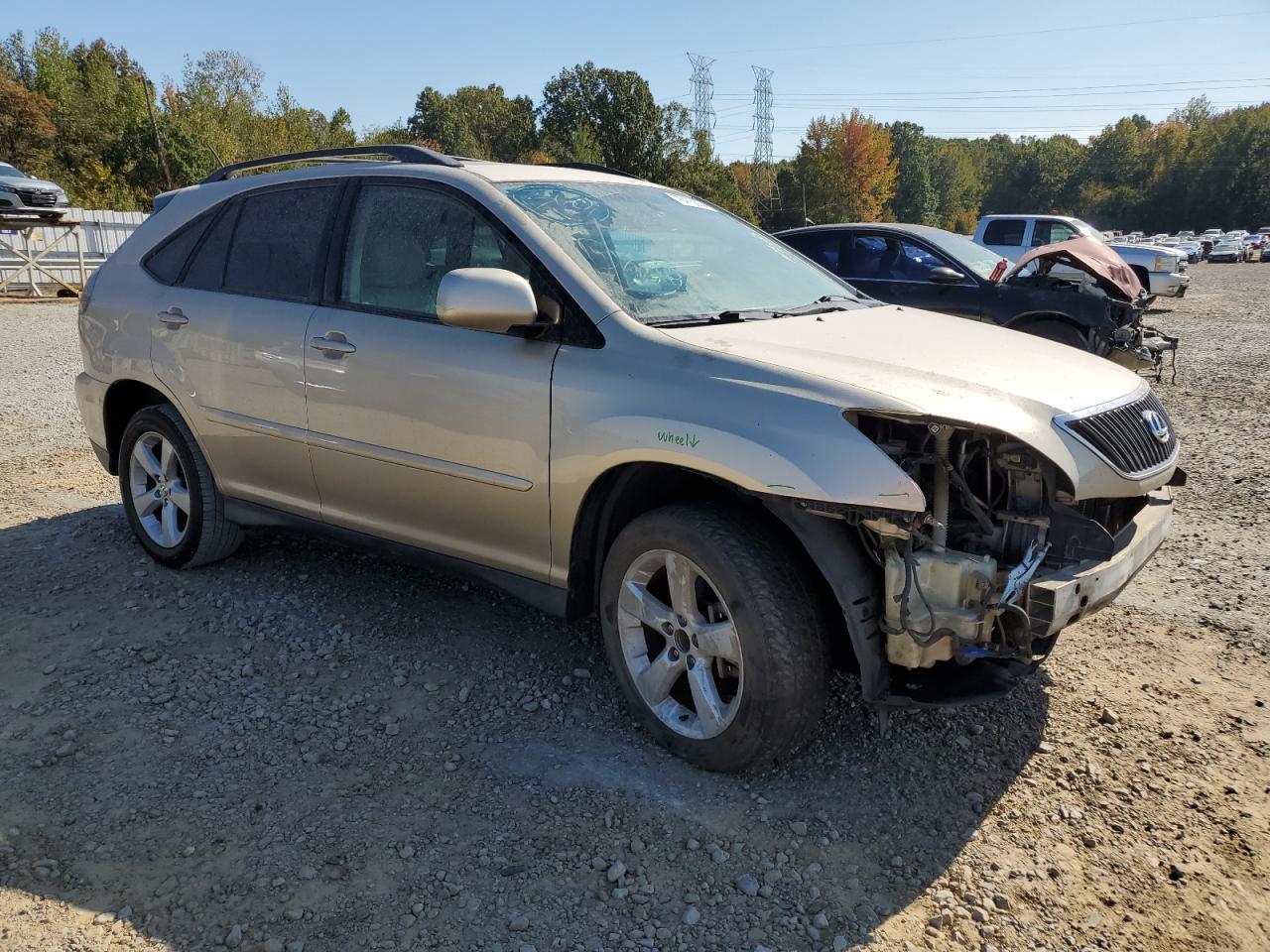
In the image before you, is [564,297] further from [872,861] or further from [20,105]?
[20,105]

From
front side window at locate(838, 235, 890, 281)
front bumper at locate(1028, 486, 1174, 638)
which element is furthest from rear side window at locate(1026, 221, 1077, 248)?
front bumper at locate(1028, 486, 1174, 638)

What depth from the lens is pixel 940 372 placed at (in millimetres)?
2846

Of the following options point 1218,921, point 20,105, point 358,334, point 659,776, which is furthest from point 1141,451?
point 20,105

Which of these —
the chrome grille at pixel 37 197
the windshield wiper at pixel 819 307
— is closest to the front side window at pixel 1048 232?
the windshield wiper at pixel 819 307

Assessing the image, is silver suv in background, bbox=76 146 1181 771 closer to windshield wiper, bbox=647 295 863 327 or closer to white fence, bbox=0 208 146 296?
windshield wiper, bbox=647 295 863 327

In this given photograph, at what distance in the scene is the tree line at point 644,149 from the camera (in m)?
45.3

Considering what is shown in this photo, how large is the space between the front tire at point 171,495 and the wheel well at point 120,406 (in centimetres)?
12

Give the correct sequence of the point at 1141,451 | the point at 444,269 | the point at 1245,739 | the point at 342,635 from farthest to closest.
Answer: the point at 342,635 < the point at 444,269 < the point at 1245,739 < the point at 1141,451

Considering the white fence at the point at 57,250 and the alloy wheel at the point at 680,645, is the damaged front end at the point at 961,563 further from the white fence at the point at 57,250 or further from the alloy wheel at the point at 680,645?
the white fence at the point at 57,250

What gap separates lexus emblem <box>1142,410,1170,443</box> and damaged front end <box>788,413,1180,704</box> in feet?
1.66

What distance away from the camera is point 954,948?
2348mm

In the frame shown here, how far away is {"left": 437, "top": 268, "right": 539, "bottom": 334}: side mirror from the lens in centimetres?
306

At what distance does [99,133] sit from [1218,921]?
57.3 meters

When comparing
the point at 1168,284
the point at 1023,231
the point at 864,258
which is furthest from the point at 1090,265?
the point at 1168,284
